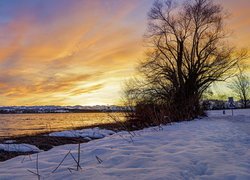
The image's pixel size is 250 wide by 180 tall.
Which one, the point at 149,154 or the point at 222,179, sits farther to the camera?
the point at 149,154

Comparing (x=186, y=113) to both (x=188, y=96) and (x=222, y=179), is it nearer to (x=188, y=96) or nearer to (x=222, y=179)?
(x=188, y=96)

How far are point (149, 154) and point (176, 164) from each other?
1026mm

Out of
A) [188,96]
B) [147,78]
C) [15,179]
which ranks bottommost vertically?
[15,179]

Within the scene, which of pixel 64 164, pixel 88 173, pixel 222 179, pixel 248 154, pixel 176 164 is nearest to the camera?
pixel 222 179

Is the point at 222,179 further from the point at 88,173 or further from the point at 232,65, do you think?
the point at 232,65

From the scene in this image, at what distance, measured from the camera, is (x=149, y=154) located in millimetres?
5297

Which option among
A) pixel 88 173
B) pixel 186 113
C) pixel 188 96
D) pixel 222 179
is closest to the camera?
pixel 222 179

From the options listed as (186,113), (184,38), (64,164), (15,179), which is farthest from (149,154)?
(184,38)

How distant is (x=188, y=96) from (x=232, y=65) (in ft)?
18.7

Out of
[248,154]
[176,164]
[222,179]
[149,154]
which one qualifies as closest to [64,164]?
[149,154]

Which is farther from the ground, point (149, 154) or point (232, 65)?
point (232, 65)

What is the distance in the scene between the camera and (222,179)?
11.9 feet

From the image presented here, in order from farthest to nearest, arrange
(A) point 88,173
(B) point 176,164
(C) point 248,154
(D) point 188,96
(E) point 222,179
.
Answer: (D) point 188,96 → (C) point 248,154 → (B) point 176,164 → (A) point 88,173 → (E) point 222,179

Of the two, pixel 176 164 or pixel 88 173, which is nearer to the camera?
pixel 88 173
